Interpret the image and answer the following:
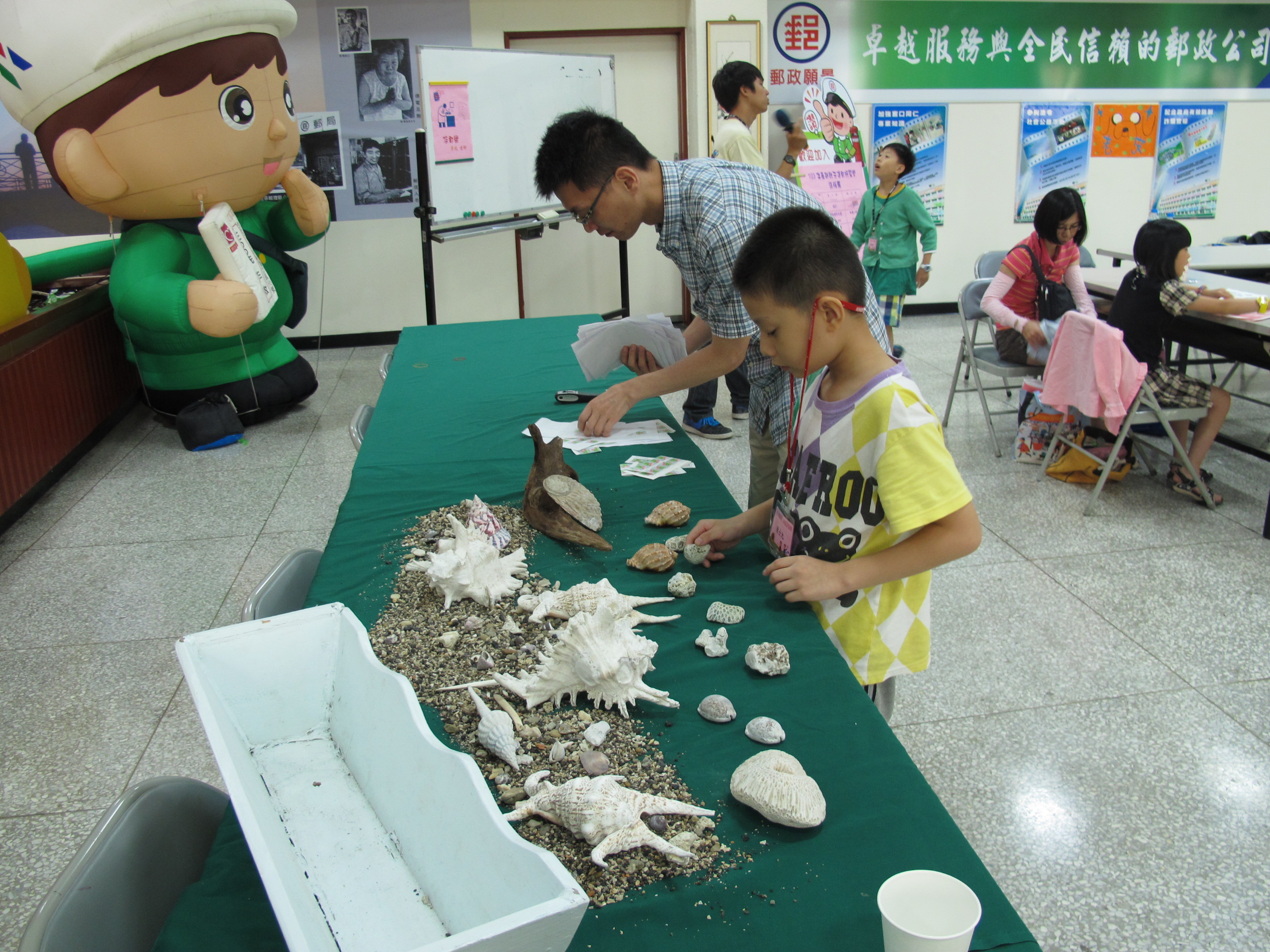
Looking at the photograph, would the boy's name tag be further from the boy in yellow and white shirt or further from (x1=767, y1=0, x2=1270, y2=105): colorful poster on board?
(x1=767, y1=0, x2=1270, y2=105): colorful poster on board

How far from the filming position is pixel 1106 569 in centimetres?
276

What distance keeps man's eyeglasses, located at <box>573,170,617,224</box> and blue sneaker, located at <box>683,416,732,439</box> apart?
219 cm

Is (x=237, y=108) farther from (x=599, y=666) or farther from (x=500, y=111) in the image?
(x=599, y=666)

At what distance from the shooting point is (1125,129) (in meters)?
6.36

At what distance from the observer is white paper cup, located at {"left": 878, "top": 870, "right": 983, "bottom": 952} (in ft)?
2.41

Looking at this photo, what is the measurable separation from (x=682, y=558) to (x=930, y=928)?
774mm

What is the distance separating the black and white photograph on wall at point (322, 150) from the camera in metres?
5.57

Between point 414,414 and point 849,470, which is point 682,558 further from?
point 414,414

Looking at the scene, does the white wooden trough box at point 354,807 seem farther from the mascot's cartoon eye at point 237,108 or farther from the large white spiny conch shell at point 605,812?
the mascot's cartoon eye at point 237,108

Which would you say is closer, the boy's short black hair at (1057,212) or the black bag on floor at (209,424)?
the boy's short black hair at (1057,212)

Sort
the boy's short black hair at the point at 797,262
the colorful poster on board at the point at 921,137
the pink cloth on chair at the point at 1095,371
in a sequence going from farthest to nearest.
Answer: the colorful poster on board at the point at 921,137
the pink cloth on chair at the point at 1095,371
the boy's short black hair at the point at 797,262

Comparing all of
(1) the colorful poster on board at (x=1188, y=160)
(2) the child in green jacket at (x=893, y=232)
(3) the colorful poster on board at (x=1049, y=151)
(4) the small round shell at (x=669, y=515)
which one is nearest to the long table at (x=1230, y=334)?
(2) the child in green jacket at (x=893, y=232)

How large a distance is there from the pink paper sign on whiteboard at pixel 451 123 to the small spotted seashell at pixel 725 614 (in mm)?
3847

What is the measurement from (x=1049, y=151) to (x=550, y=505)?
6.17 metres
